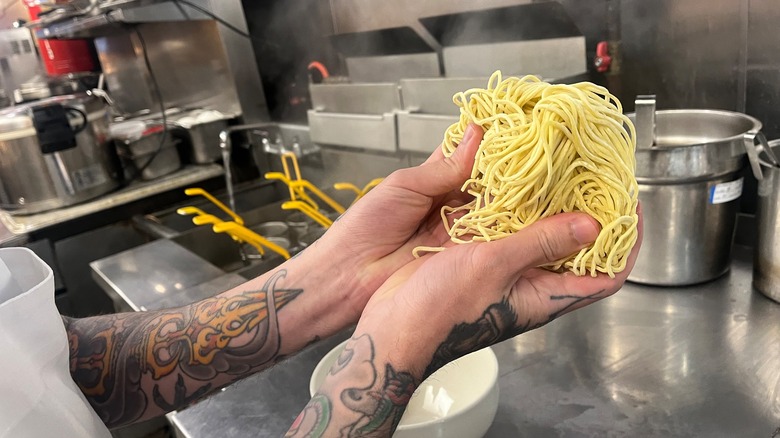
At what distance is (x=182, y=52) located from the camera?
307cm

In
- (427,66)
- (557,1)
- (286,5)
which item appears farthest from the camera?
(286,5)

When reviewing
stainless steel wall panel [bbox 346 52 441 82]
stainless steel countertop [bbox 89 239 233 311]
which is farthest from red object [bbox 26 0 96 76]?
stainless steel countertop [bbox 89 239 233 311]

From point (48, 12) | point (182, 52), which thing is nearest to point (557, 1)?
point (182, 52)

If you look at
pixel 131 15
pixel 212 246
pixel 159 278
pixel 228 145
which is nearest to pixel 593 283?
pixel 159 278

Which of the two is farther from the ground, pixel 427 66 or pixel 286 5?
pixel 286 5

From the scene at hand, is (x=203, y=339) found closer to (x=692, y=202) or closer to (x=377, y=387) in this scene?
(x=377, y=387)

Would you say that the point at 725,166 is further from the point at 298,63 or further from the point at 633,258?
the point at 298,63

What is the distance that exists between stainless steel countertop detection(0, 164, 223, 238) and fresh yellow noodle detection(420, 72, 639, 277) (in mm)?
2290

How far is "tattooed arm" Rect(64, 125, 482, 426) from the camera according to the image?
96cm

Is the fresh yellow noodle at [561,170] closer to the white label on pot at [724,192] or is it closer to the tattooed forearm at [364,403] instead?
→ the tattooed forearm at [364,403]

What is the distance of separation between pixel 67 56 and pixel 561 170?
3.99m

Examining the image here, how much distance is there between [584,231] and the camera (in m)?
0.76

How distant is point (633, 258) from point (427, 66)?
5.22ft

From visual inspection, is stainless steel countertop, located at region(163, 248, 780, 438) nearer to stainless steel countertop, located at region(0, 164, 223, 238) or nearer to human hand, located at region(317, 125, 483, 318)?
human hand, located at region(317, 125, 483, 318)
